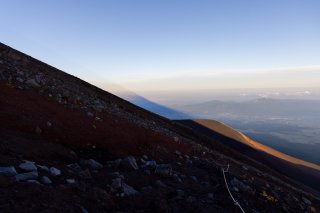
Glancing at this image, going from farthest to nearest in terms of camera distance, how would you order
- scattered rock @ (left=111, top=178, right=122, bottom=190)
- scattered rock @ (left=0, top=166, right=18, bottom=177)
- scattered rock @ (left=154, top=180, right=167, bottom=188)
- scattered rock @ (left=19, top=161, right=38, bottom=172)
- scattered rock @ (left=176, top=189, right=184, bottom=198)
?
scattered rock @ (left=154, top=180, right=167, bottom=188)
scattered rock @ (left=176, top=189, right=184, bottom=198)
scattered rock @ (left=111, top=178, right=122, bottom=190)
scattered rock @ (left=19, top=161, right=38, bottom=172)
scattered rock @ (left=0, top=166, right=18, bottom=177)

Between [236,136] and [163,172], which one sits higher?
[236,136]

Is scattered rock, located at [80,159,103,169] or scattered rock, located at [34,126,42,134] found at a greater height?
scattered rock, located at [34,126,42,134]

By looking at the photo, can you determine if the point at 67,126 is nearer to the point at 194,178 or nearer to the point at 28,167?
the point at 194,178

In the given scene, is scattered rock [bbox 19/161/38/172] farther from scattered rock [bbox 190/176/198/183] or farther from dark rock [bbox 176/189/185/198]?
scattered rock [bbox 190/176/198/183]

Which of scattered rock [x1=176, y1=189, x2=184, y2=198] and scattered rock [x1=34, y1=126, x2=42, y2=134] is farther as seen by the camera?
scattered rock [x1=34, y1=126, x2=42, y2=134]

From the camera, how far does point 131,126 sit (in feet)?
87.7

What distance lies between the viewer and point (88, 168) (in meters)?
14.6

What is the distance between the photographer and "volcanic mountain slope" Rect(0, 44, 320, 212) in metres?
10.5

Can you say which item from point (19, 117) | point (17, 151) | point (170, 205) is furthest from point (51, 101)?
point (170, 205)

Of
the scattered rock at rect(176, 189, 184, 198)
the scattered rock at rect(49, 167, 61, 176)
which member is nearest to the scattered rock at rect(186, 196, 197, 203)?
the scattered rock at rect(176, 189, 184, 198)

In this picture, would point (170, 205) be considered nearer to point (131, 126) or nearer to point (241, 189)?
point (241, 189)

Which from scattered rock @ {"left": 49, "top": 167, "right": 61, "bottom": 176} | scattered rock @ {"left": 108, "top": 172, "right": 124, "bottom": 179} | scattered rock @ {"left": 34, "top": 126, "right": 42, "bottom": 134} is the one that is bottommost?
scattered rock @ {"left": 49, "top": 167, "right": 61, "bottom": 176}

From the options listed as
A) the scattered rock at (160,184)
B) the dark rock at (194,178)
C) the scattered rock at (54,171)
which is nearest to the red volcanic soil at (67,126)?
the dark rock at (194,178)

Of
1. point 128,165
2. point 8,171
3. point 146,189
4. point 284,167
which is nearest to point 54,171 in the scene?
point 8,171
